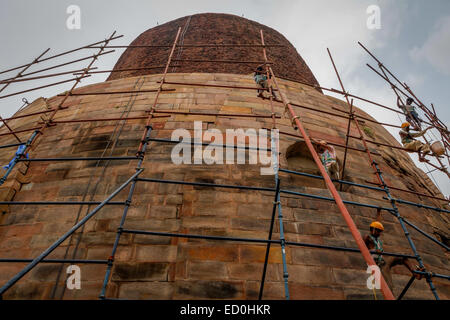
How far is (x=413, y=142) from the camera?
655 cm

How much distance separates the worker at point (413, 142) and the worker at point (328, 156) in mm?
2720

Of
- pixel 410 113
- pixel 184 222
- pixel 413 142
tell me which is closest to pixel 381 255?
pixel 184 222

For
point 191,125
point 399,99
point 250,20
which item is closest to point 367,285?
point 191,125

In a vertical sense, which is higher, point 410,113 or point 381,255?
point 410,113

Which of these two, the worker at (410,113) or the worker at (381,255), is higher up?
the worker at (410,113)

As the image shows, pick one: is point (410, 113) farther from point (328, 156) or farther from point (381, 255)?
point (381, 255)

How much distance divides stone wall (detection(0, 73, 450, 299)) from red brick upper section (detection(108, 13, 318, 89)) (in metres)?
3.40

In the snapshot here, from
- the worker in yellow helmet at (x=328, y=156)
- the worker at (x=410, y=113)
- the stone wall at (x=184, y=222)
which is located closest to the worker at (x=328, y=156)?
the worker in yellow helmet at (x=328, y=156)

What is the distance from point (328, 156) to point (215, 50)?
624 cm

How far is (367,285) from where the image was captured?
372cm

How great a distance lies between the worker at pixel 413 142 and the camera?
639 cm

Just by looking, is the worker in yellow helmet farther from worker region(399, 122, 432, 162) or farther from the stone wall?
worker region(399, 122, 432, 162)

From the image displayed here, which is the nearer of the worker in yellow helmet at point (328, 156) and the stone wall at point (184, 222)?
the stone wall at point (184, 222)

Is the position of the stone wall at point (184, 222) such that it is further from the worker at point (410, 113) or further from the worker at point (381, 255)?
the worker at point (410, 113)
